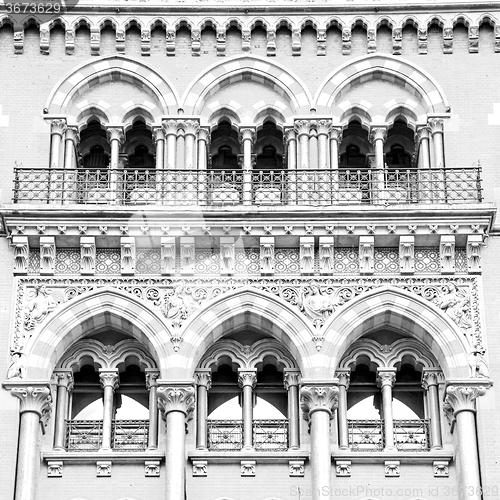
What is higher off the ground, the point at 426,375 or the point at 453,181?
the point at 453,181

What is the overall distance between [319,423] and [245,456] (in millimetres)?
1177

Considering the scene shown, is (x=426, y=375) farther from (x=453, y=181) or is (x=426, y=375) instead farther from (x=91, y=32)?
(x=91, y=32)

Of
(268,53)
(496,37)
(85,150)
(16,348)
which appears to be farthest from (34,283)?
(496,37)

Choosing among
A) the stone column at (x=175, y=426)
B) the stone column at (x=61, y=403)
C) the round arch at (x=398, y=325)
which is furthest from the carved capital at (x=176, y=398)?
the round arch at (x=398, y=325)

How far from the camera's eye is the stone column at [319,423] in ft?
92.0

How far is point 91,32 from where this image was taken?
106ft

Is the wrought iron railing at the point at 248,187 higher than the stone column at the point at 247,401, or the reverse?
the wrought iron railing at the point at 248,187

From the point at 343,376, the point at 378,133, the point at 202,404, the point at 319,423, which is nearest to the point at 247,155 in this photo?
the point at 378,133

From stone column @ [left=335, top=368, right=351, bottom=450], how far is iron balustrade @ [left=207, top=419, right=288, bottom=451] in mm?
815

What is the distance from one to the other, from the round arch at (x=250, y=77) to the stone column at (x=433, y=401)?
193 inches

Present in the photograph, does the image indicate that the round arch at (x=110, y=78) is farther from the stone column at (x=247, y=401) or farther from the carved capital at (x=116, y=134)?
the stone column at (x=247, y=401)

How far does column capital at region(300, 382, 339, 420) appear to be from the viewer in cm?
2869

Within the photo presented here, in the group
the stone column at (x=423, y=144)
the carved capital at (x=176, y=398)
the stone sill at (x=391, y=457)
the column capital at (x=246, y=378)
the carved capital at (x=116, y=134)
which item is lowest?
the stone sill at (x=391, y=457)

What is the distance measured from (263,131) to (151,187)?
2162 mm
